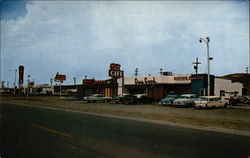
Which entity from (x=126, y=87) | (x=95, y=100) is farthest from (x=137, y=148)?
(x=126, y=87)

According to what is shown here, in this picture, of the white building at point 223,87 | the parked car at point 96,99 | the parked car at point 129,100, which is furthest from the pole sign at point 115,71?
the white building at point 223,87

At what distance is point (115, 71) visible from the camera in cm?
4403

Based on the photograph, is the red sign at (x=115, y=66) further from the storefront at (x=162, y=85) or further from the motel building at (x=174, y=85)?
the storefront at (x=162, y=85)

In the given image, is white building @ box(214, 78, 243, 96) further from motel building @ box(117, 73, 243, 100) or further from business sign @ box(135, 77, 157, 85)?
business sign @ box(135, 77, 157, 85)

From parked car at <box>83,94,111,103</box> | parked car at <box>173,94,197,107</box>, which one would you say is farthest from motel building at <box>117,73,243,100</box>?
parked car at <box>173,94,197,107</box>

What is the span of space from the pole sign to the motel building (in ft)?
6.63

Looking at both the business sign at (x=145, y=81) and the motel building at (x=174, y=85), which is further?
the business sign at (x=145, y=81)

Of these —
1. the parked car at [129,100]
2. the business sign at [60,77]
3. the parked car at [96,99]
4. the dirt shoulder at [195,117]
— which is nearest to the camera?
the dirt shoulder at [195,117]

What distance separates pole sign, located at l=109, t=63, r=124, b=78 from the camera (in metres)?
43.5

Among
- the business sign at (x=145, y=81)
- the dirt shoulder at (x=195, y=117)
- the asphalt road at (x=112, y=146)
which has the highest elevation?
the business sign at (x=145, y=81)

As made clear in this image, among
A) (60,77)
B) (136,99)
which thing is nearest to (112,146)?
(136,99)

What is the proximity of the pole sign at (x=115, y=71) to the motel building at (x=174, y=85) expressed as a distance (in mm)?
2021

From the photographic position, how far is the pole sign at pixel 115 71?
43.5 metres

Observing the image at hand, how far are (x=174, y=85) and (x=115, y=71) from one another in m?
12.1
